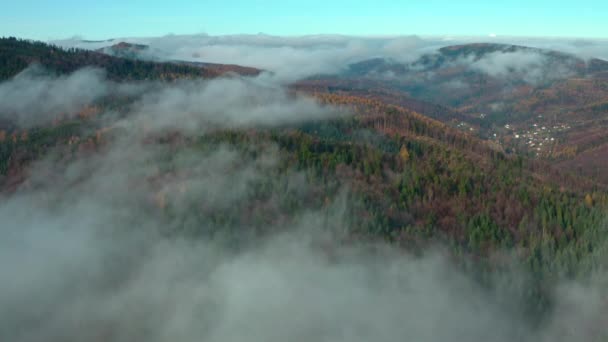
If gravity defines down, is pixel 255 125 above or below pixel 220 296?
above

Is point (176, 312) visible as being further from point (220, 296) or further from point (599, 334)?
point (599, 334)

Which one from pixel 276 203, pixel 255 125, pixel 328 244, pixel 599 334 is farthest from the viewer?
pixel 255 125

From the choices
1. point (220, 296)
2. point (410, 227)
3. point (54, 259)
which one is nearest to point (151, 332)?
point (220, 296)

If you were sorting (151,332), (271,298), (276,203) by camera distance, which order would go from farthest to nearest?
(276,203) < (271,298) < (151,332)

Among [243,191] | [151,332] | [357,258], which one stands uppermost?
[243,191]

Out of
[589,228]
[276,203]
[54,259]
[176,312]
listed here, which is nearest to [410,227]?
[276,203]

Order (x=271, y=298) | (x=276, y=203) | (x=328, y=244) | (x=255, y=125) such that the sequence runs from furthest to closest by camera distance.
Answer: (x=255, y=125), (x=276, y=203), (x=328, y=244), (x=271, y=298)

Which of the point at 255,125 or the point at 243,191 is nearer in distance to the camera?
the point at 243,191

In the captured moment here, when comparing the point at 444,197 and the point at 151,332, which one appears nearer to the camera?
the point at 151,332

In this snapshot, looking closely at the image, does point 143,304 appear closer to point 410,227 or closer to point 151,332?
point 151,332
